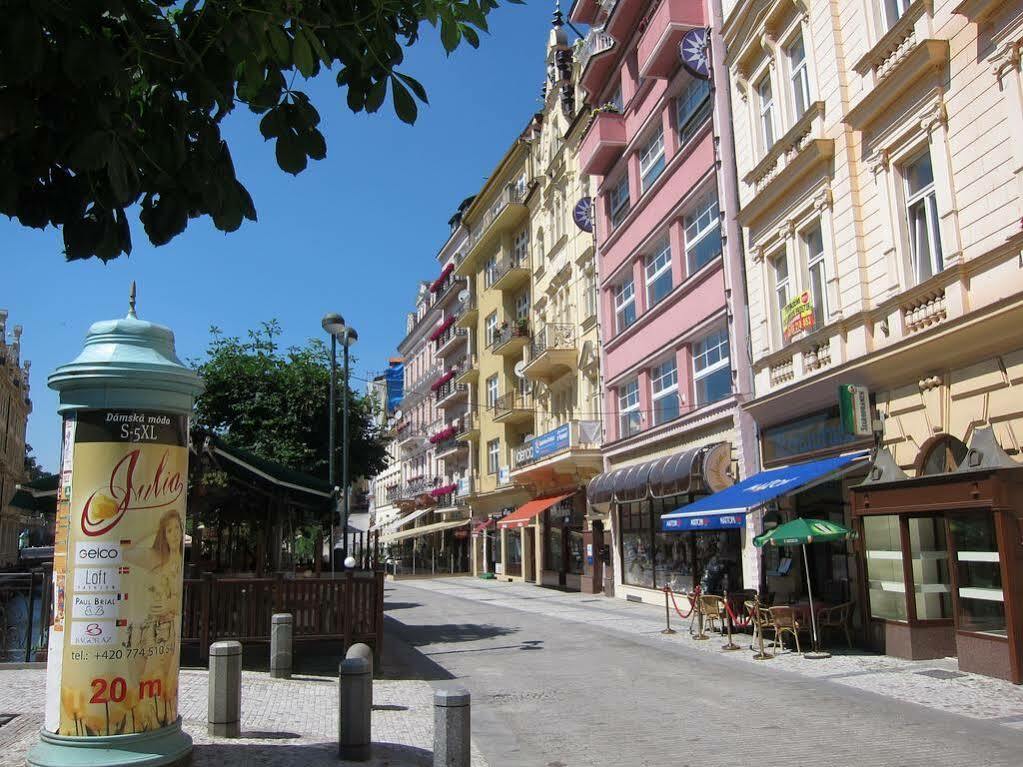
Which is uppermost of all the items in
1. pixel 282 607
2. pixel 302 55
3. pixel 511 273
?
pixel 511 273

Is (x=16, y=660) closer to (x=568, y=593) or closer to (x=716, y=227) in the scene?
(x=716, y=227)

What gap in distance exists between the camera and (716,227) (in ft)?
67.7

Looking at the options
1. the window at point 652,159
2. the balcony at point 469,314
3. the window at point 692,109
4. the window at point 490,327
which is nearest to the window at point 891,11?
the window at point 692,109

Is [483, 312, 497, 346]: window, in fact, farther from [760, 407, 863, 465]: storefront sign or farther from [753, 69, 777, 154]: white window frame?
[760, 407, 863, 465]: storefront sign

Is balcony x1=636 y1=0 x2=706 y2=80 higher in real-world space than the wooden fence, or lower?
higher

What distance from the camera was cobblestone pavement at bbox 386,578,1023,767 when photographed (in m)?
7.68

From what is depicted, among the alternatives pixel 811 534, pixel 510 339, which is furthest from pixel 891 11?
pixel 510 339

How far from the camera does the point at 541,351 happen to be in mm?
33156

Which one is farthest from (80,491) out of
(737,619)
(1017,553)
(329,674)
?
(737,619)

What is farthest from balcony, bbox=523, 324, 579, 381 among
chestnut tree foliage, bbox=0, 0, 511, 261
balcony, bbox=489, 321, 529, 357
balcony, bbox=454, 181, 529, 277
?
chestnut tree foliage, bbox=0, 0, 511, 261

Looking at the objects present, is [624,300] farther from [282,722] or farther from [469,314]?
[282,722]

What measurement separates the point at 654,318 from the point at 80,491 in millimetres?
19655

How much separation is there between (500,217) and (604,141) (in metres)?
14.3

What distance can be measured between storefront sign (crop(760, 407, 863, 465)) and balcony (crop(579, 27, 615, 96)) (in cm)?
1460
